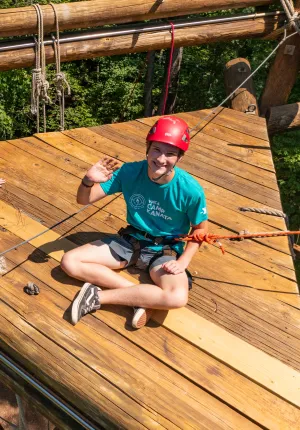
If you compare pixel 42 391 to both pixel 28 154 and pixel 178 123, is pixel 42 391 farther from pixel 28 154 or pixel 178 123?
pixel 28 154

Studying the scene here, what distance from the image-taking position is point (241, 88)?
6.29m

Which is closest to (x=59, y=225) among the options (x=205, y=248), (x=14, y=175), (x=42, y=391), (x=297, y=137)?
(x=14, y=175)

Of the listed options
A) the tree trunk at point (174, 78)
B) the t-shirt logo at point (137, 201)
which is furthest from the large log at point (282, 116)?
the tree trunk at point (174, 78)

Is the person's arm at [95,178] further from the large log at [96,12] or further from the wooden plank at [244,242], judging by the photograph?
the large log at [96,12]

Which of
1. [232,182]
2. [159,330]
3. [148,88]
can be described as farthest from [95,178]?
[148,88]

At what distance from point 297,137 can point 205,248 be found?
23.2 feet

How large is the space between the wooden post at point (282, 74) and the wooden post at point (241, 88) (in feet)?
0.89

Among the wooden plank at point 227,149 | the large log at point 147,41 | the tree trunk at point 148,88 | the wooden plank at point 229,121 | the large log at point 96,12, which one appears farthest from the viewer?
the tree trunk at point 148,88

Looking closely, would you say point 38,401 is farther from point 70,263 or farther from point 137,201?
point 137,201

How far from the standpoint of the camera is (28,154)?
479 cm

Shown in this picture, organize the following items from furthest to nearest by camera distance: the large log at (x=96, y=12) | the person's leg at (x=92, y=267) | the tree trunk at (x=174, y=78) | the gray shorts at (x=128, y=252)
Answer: the tree trunk at (x=174, y=78), the large log at (x=96, y=12), the gray shorts at (x=128, y=252), the person's leg at (x=92, y=267)

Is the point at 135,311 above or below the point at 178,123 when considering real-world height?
below

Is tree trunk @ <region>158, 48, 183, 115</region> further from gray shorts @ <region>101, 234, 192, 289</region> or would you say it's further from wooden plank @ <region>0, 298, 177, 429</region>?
wooden plank @ <region>0, 298, 177, 429</region>

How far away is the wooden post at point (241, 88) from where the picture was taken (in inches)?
243
